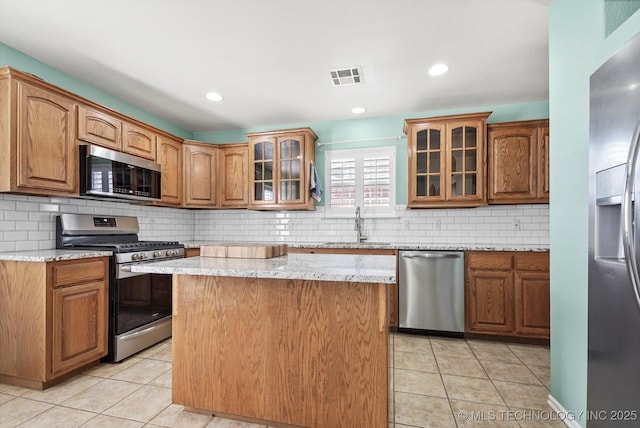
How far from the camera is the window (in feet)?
12.9

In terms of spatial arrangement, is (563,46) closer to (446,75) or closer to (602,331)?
(446,75)

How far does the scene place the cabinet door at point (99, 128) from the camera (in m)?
2.63

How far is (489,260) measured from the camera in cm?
303

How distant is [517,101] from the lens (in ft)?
11.5

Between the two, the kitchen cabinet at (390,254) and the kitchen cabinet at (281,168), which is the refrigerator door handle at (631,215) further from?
the kitchen cabinet at (281,168)

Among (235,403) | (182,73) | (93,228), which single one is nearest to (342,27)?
(182,73)

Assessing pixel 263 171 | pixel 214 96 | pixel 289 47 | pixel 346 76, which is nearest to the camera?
pixel 289 47

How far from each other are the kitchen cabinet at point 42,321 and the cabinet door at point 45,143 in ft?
2.08

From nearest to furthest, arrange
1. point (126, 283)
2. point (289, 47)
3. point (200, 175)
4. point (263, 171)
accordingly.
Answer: point (289, 47)
point (126, 283)
point (263, 171)
point (200, 175)

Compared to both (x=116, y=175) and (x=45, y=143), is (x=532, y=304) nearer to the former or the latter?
(x=116, y=175)

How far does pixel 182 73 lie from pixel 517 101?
3.61 metres

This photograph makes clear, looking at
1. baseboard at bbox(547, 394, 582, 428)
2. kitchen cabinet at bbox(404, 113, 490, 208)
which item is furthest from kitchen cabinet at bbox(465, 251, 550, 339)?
baseboard at bbox(547, 394, 582, 428)

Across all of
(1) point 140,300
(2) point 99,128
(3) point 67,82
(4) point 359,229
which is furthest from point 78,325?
(4) point 359,229

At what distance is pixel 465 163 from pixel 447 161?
0.64ft
